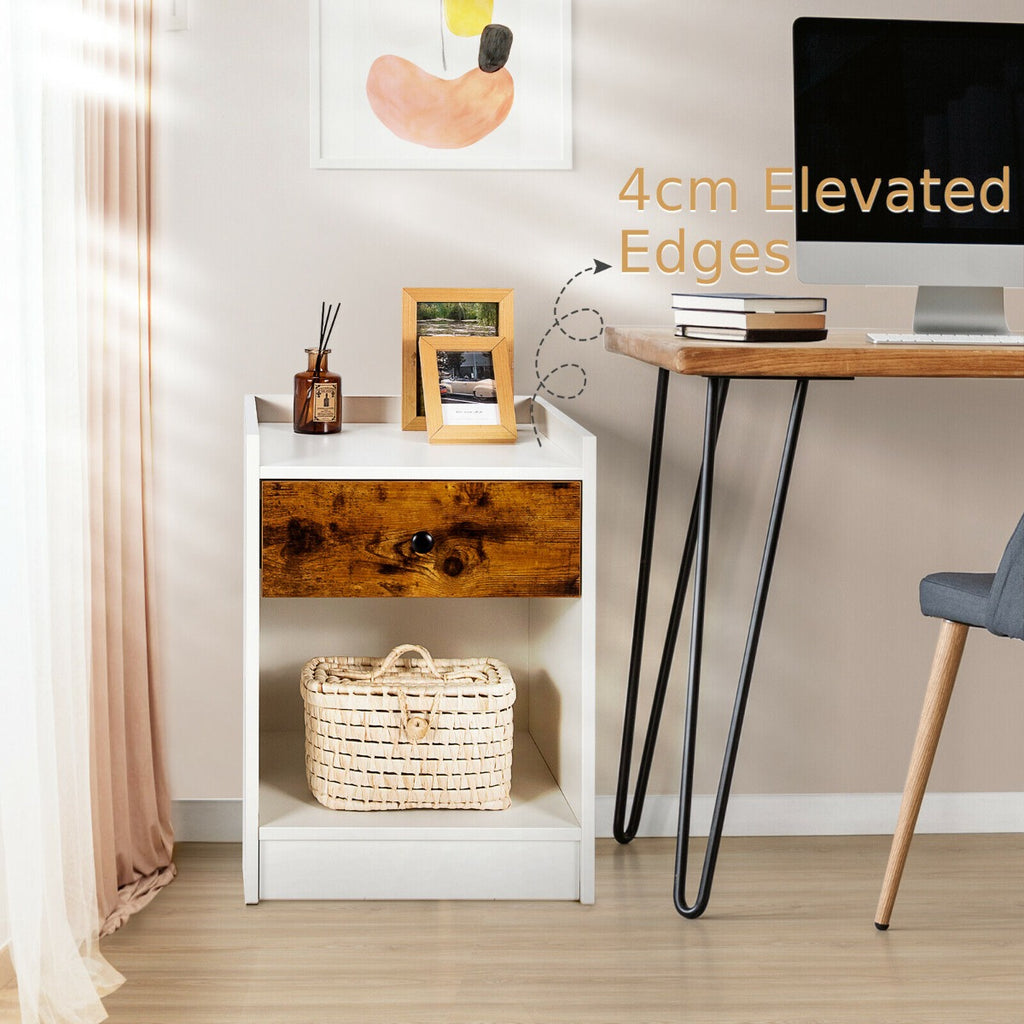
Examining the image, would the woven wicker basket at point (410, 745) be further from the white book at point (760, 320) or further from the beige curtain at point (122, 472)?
the white book at point (760, 320)

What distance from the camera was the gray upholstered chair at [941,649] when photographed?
1.70 metres

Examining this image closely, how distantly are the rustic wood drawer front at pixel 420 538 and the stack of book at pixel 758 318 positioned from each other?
31 centimetres

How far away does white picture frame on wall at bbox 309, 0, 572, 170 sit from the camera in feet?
7.15

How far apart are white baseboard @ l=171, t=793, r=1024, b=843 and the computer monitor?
2.96 ft

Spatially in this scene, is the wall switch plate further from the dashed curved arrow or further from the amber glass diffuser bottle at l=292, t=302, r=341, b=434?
the dashed curved arrow

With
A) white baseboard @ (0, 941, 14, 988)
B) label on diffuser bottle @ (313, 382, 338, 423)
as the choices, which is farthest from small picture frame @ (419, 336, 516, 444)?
white baseboard @ (0, 941, 14, 988)

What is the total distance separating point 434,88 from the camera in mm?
2197

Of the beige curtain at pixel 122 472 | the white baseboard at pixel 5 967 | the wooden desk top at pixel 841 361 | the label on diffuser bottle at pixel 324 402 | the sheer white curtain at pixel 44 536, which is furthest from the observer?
the label on diffuser bottle at pixel 324 402

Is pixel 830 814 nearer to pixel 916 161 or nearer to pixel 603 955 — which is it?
pixel 603 955

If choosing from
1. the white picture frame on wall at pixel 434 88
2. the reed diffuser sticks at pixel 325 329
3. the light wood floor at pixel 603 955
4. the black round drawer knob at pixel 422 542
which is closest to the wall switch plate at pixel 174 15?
the white picture frame on wall at pixel 434 88

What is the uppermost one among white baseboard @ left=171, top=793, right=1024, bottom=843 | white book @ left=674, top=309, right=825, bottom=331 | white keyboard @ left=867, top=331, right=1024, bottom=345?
white book @ left=674, top=309, right=825, bottom=331

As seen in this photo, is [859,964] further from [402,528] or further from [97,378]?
[97,378]

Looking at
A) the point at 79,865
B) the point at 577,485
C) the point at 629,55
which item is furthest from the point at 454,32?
the point at 79,865

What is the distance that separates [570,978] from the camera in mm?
1741
